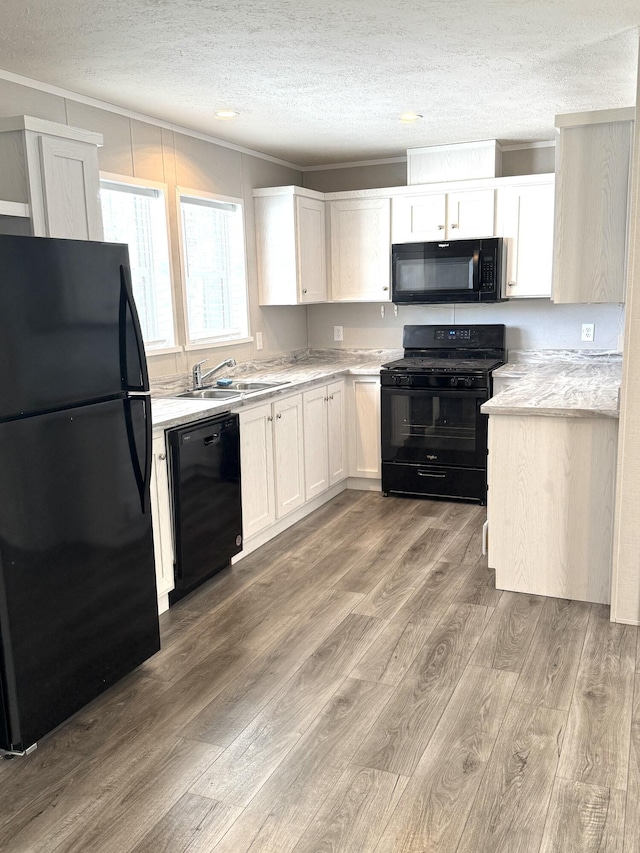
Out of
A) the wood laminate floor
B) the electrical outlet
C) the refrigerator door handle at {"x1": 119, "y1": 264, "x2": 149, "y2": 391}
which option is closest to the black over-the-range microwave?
the electrical outlet

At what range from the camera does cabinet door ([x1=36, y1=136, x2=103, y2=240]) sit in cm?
299

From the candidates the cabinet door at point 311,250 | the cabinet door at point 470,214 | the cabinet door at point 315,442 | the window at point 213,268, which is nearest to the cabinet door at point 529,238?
the cabinet door at point 470,214

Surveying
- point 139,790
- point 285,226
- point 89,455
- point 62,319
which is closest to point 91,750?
point 139,790

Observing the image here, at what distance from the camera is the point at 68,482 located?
8.12 ft

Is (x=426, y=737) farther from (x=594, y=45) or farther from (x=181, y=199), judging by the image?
(x=181, y=199)

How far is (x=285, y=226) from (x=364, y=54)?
213 cm

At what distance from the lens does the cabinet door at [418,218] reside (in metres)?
5.18

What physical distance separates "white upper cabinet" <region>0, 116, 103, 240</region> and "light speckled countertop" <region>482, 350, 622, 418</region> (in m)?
1.98

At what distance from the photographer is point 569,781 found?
219cm

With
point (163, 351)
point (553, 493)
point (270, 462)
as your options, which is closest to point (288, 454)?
point (270, 462)

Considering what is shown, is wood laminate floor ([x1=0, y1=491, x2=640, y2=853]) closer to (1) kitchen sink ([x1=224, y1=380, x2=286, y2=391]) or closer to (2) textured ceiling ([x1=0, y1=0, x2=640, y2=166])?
(1) kitchen sink ([x1=224, y1=380, x2=286, y2=391])

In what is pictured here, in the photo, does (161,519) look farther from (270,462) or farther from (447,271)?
(447,271)

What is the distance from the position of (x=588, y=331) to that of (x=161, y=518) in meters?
3.35

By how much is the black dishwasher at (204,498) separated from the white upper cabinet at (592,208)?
1.74 m
